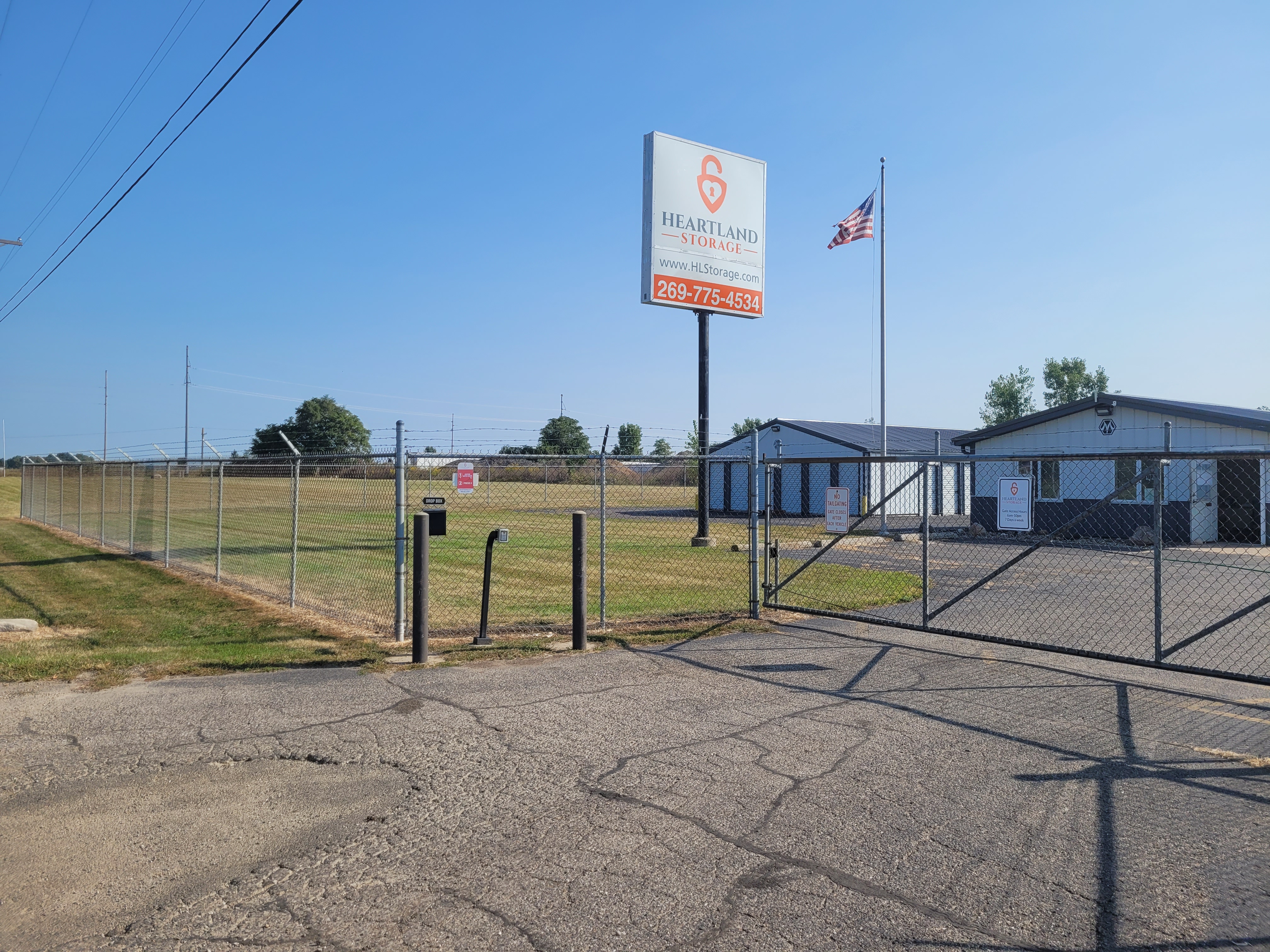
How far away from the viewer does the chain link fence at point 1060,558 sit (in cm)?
867

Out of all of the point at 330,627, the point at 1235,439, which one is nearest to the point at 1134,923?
the point at 330,627

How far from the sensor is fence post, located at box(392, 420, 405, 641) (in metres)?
8.66

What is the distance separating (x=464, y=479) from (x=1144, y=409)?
866 inches

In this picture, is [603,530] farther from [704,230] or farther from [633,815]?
[704,230]

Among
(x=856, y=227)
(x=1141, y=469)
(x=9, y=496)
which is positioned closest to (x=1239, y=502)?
(x=1141, y=469)

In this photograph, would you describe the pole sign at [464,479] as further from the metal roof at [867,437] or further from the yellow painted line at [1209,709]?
the metal roof at [867,437]

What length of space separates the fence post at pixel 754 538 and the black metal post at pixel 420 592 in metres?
3.99

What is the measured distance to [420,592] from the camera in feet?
26.2

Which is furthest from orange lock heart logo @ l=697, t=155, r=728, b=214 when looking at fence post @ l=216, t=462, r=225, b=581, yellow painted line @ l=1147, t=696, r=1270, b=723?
yellow painted line @ l=1147, t=696, r=1270, b=723

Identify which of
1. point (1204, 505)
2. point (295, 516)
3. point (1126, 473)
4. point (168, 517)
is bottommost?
point (168, 517)

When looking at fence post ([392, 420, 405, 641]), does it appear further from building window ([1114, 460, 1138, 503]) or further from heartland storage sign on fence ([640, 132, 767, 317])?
building window ([1114, 460, 1138, 503])

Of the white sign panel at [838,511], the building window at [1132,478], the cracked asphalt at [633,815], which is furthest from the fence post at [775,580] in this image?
the building window at [1132,478]

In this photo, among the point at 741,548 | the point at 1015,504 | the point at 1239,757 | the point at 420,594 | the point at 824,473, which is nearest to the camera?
the point at 1239,757

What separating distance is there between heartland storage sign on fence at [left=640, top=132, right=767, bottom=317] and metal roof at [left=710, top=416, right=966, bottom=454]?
1186 cm
